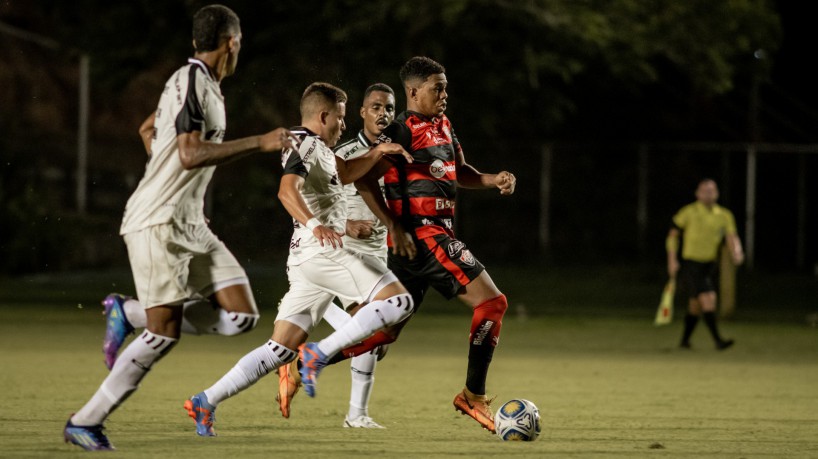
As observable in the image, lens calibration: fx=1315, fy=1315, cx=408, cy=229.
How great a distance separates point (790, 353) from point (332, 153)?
33.5ft

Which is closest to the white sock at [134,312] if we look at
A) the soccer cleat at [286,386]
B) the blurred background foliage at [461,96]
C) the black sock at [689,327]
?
the soccer cleat at [286,386]

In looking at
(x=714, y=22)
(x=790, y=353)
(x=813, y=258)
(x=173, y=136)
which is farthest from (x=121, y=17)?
(x=173, y=136)

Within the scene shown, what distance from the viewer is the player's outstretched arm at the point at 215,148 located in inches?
271

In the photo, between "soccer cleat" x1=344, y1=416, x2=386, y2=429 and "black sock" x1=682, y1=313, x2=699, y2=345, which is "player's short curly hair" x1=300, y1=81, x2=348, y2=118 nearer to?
"soccer cleat" x1=344, y1=416, x2=386, y2=429

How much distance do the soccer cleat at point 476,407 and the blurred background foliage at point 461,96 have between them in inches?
234

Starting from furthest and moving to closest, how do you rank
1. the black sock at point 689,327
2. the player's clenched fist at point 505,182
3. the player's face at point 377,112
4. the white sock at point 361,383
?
the black sock at point 689,327 → the player's face at point 377,112 → the white sock at point 361,383 → the player's clenched fist at point 505,182

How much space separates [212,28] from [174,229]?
3.66 feet

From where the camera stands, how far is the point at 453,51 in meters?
26.7

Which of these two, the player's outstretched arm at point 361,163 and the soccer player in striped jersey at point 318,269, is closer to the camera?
the soccer player in striped jersey at point 318,269

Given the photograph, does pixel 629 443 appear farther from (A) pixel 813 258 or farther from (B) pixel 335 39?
(A) pixel 813 258

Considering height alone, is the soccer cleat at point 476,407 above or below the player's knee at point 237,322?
below

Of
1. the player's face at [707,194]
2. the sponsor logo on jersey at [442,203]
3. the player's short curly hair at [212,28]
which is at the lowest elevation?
the player's face at [707,194]

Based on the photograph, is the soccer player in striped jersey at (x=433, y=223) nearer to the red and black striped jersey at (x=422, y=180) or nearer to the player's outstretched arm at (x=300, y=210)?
the red and black striped jersey at (x=422, y=180)

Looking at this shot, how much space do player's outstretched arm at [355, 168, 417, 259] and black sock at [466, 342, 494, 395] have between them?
30.9 inches
